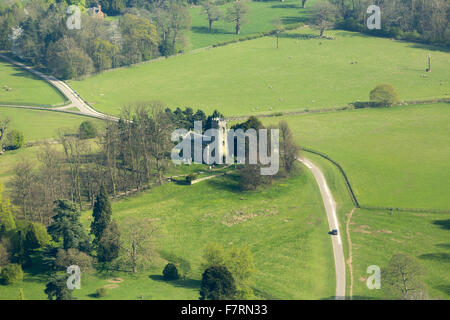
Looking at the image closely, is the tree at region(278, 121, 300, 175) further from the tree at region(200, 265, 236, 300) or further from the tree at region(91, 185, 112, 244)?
the tree at region(200, 265, 236, 300)

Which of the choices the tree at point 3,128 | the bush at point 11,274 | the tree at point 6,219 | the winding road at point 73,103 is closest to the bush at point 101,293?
the bush at point 11,274

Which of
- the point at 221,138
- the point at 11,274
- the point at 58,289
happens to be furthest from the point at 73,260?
the point at 221,138

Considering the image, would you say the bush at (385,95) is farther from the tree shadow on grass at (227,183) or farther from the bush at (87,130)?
the bush at (87,130)

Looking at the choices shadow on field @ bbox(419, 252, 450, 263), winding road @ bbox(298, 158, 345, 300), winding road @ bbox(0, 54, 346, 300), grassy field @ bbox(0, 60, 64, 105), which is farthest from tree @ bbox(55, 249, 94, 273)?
grassy field @ bbox(0, 60, 64, 105)

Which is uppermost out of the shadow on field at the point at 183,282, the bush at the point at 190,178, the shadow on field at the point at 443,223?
the bush at the point at 190,178

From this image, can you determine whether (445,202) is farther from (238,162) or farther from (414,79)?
(414,79)
